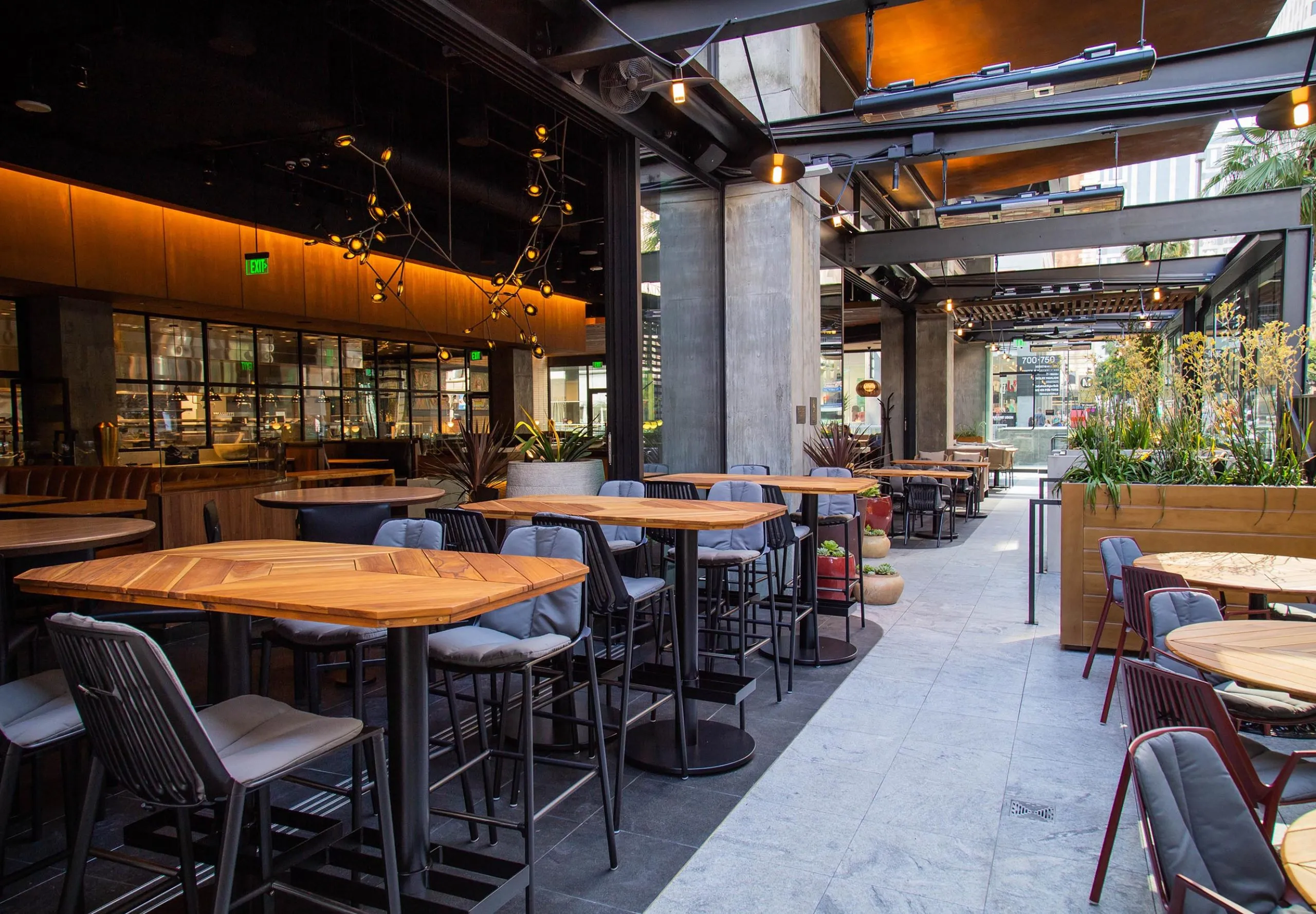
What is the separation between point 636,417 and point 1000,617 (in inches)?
115

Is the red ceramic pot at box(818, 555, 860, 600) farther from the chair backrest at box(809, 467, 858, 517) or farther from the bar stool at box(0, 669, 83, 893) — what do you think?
the bar stool at box(0, 669, 83, 893)

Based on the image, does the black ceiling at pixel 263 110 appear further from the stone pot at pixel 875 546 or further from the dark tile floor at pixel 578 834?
the stone pot at pixel 875 546

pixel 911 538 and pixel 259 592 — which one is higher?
pixel 259 592

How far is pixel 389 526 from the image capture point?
321 cm

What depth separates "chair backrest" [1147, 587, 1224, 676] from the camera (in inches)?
114

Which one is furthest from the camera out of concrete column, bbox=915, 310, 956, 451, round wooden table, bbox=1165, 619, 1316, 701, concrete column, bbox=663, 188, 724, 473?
concrete column, bbox=915, 310, 956, 451

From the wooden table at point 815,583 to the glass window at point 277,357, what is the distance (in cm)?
909

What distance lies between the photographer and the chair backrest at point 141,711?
161cm

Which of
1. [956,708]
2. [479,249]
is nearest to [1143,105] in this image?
[956,708]

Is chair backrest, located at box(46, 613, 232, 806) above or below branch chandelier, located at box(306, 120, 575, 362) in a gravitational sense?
below

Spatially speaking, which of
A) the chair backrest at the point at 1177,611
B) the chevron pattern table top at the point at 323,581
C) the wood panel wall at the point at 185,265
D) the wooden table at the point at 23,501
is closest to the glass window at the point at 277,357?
the wood panel wall at the point at 185,265

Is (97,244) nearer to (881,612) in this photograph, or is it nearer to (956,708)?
(881,612)

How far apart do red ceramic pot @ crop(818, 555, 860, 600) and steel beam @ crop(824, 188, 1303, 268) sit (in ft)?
16.9

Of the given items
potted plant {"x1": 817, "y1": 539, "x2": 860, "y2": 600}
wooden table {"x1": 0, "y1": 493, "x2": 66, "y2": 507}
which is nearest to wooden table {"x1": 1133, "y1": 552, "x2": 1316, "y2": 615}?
potted plant {"x1": 817, "y1": 539, "x2": 860, "y2": 600}
